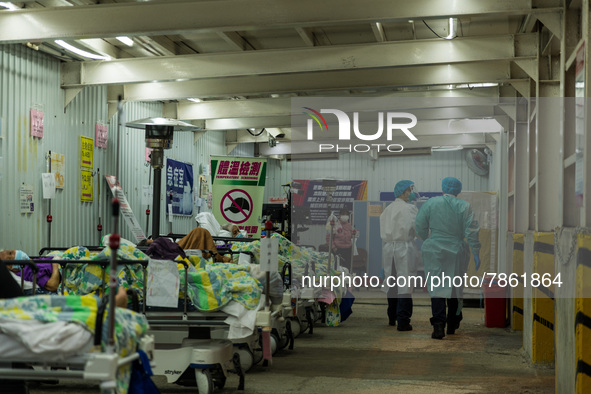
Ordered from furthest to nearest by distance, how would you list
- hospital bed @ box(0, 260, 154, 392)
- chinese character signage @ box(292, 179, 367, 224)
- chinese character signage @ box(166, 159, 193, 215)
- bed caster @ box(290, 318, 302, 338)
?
chinese character signage @ box(166, 159, 193, 215) < bed caster @ box(290, 318, 302, 338) < chinese character signage @ box(292, 179, 367, 224) < hospital bed @ box(0, 260, 154, 392)

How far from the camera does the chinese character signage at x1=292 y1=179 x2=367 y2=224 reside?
9008 mm

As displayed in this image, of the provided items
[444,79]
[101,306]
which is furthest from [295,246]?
[101,306]

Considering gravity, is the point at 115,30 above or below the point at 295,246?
above

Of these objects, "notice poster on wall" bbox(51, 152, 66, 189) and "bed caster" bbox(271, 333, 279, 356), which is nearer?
"bed caster" bbox(271, 333, 279, 356)

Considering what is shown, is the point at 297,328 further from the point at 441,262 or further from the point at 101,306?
the point at 101,306

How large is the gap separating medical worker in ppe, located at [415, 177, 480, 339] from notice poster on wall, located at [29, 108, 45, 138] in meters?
5.15

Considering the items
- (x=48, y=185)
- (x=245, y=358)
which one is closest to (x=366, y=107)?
(x=245, y=358)

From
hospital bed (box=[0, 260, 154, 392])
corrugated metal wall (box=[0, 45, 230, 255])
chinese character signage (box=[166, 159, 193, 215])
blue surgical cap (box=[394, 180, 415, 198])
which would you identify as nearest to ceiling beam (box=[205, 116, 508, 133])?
blue surgical cap (box=[394, 180, 415, 198])

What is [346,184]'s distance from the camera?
8961 millimetres

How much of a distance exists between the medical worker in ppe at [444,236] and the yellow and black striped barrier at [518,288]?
0.91 m

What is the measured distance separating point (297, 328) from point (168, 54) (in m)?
4.59

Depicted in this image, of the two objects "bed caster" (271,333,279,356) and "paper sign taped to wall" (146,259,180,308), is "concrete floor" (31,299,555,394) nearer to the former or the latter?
"bed caster" (271,333,279,356)

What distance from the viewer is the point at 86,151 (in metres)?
12.7

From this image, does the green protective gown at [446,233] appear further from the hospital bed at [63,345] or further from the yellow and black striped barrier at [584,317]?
the hospital bed at [63,345]
